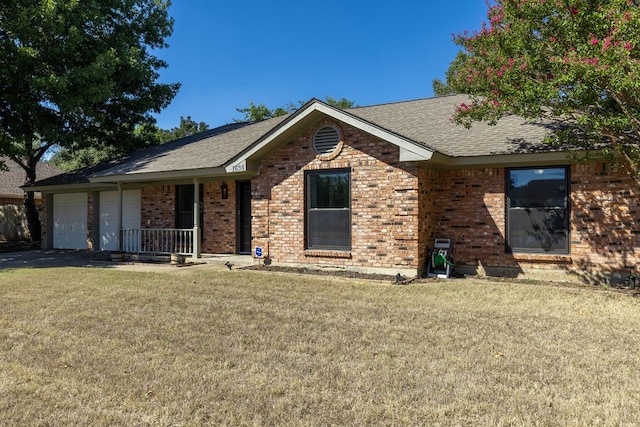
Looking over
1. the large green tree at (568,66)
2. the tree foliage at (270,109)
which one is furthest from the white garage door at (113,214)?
the tree foliage at (270,109)

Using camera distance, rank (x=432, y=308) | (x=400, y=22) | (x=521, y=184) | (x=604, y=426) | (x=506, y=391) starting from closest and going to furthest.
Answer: (x=604, y=426)
(x=506, y=391)
(x=432, y=308)
(x=521, y=184)
(x=400, y=22)

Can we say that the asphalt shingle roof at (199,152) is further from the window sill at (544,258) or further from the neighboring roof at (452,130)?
the window sill at (544,258)

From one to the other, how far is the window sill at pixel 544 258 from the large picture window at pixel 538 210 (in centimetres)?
13

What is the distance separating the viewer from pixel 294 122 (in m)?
10.1

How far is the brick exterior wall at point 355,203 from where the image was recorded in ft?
30.4

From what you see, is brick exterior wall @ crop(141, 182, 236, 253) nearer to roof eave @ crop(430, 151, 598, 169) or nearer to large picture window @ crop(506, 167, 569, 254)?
roof eave @ crop(430, 151, 598, 169)

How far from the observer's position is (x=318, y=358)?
14.5 ft

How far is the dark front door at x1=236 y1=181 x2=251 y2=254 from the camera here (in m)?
12.9

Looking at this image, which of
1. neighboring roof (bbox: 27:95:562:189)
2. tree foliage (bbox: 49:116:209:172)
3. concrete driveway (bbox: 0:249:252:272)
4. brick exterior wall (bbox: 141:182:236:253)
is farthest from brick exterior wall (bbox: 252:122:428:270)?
tree foliage (bbox: 49:116:209:172)

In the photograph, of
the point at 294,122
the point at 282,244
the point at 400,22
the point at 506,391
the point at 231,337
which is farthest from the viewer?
the point at 400,22

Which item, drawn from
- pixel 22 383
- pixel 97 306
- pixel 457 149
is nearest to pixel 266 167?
pixel 457 149

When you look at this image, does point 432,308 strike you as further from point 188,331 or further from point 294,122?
point 294,122

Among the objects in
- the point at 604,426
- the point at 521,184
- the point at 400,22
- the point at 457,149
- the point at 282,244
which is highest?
the point at 400,22

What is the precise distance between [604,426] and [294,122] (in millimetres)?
8362
